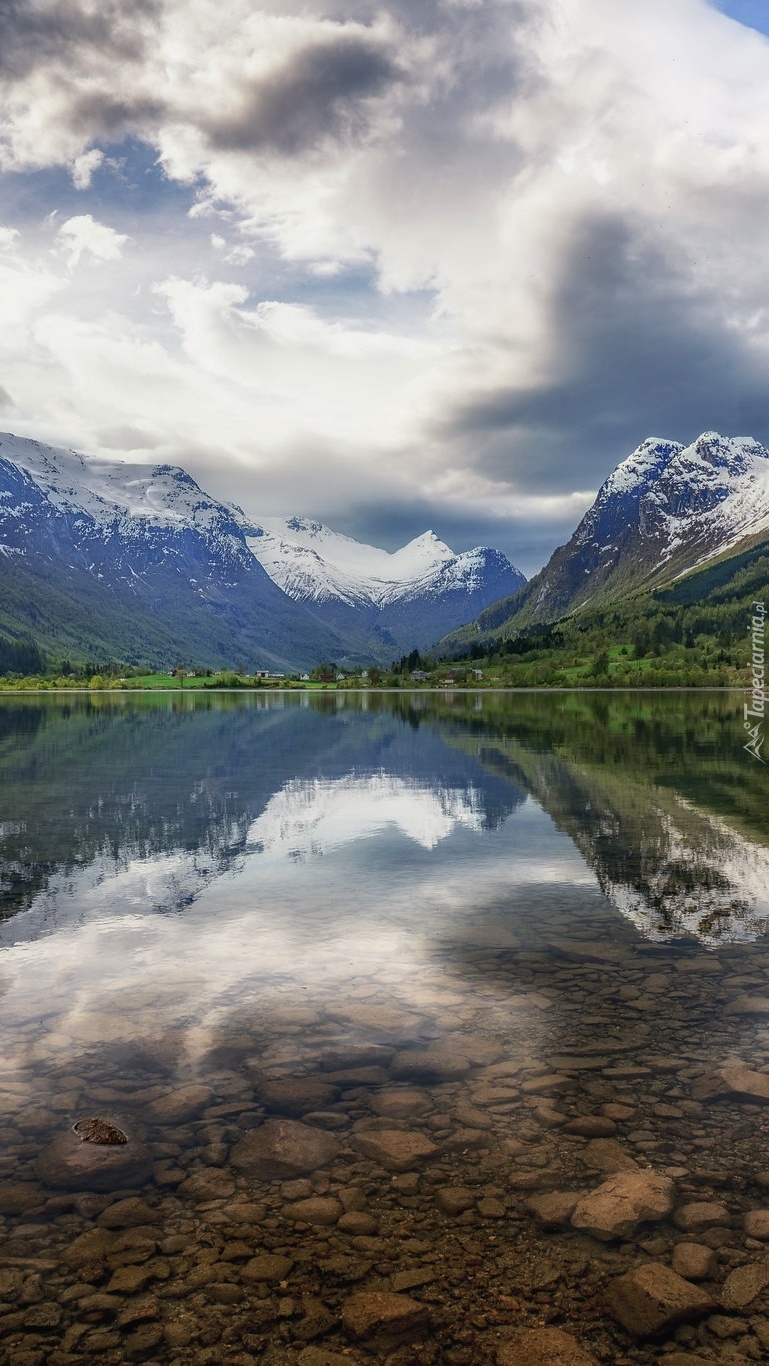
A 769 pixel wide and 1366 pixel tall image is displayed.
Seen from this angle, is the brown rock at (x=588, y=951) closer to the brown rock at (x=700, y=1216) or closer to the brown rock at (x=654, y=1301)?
the brown rock at (x=700, y=1216)

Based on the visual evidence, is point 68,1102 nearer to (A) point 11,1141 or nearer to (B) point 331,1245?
(A) point 11,1141

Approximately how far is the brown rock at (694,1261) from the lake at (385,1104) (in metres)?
0.04

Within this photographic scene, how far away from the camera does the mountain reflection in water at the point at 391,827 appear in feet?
98.2

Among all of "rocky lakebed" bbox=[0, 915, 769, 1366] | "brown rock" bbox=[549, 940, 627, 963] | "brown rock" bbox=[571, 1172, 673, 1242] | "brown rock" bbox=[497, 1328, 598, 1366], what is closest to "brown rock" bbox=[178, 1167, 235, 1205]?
"rocky lakebed" bbox=[0, 915, 769, 1366]

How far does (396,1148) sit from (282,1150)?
6.00 feet

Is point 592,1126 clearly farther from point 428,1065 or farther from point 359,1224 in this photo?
point 359,1224

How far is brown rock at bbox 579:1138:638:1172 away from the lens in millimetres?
12922

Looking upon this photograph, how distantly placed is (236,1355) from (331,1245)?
6.77 ft

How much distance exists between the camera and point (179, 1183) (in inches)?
497

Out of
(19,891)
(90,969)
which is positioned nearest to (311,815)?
(19,891)

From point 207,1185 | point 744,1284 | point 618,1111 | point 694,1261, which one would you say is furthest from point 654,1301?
point 207,1185

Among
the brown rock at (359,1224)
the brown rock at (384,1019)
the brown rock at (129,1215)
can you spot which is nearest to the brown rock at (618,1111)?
the brown rock at (384,1019)

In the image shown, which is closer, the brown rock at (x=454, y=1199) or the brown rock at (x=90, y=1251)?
the brown rock at (x=90, y=1251)

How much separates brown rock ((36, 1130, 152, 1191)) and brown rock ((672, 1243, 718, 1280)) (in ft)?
25.0
